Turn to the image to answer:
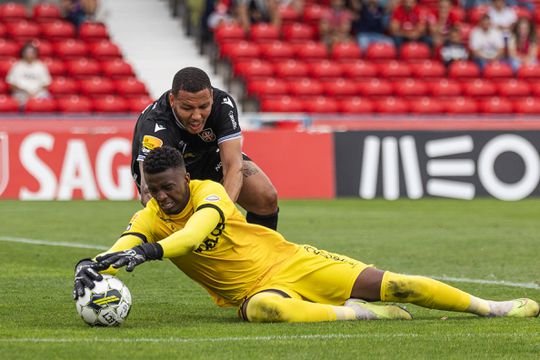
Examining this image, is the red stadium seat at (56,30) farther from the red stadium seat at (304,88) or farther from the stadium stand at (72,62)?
the red stadium seat at (304,88)

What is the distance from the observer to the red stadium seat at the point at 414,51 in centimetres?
2517

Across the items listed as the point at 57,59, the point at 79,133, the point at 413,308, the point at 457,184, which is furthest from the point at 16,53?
the point at 413,308

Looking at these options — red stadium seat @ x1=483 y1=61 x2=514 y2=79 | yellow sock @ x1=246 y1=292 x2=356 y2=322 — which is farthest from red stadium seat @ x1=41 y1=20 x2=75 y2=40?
yellow sock @ x1=246 y1=292 x2=356 y2=322

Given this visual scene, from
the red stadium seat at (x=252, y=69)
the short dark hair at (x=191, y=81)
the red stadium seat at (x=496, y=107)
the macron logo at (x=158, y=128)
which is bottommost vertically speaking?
the red stadium seat at (x=496, y=107)

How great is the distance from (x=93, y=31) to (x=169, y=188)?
56.3ft

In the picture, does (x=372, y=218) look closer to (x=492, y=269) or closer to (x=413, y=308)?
(x=492, y=269)

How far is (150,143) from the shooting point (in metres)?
8.38

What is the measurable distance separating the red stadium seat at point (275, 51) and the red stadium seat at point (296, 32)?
1.87 feet

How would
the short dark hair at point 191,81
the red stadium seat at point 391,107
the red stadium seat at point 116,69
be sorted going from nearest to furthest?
the short dark hair at point 191,81 < the red stadium seat at point 116,69 < the red stadium seat at point 391,107

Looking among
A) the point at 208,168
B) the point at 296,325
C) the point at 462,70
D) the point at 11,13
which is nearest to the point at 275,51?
the point at 462,70

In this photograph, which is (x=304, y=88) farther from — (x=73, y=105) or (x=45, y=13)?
(x=45, y=13)

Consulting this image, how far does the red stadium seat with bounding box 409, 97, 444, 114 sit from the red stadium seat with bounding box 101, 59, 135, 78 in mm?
5412

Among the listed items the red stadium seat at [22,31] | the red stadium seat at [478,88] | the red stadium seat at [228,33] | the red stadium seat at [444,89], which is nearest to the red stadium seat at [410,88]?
the red stadium seat at [444,89]

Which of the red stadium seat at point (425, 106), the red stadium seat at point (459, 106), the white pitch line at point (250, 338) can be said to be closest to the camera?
the white pitch line at point (250, 338)
